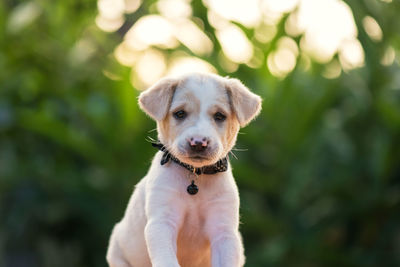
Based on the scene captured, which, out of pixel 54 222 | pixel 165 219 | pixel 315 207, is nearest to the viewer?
pixel 165 219

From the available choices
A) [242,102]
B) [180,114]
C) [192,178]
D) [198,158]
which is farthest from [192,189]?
[242,102]

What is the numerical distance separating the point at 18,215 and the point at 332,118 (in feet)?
14.1

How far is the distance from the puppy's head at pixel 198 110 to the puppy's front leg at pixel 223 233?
0.84 feet

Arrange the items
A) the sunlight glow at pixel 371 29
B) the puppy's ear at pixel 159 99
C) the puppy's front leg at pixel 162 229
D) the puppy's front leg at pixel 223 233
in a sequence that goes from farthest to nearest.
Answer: the sunlight glow at pixel 371 29, the puppy's ear at pixel 159 99, the puppy's front leg at pixel 223 233, the puppy's front leg at pixel 162 229

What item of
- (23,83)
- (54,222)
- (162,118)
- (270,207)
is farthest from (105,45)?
(162,118)

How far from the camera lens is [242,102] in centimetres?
329

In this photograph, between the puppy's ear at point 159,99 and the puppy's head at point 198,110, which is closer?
the puppy's head at point 198,110

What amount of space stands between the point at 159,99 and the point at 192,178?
40cm

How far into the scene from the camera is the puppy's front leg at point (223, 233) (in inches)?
123

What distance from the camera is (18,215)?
9.05m

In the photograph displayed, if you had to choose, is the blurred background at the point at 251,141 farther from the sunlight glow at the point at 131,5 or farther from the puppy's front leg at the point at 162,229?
the puppy's front leg at the point at 162,229

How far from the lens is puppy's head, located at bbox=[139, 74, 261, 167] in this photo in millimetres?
3070

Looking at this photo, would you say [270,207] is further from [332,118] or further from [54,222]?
[54,222]

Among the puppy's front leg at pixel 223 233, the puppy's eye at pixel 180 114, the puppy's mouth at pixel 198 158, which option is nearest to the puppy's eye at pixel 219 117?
the puppy's eye at pixel 180 114
